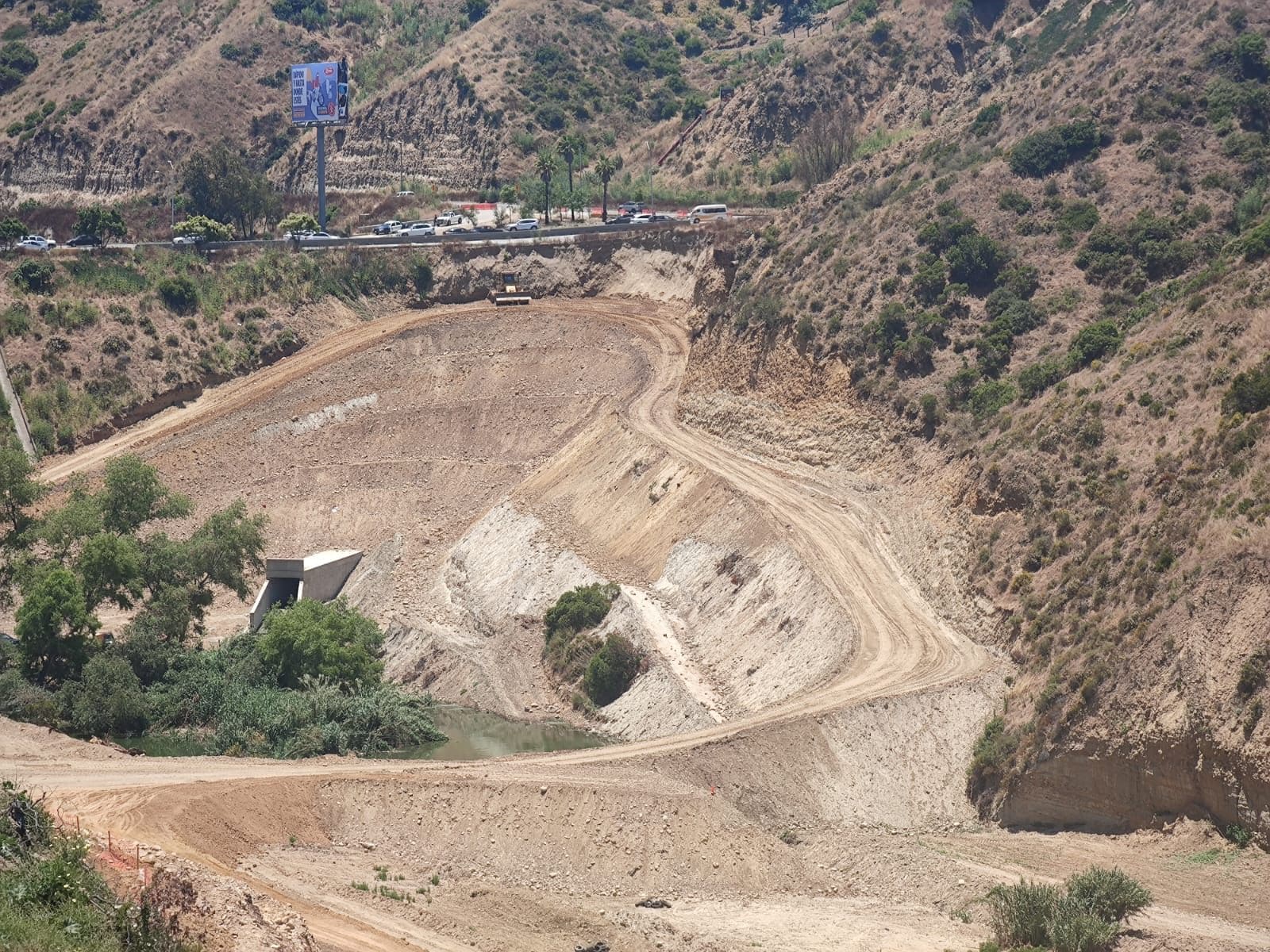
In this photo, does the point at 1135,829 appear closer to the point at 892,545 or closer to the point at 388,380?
the point at 892,545

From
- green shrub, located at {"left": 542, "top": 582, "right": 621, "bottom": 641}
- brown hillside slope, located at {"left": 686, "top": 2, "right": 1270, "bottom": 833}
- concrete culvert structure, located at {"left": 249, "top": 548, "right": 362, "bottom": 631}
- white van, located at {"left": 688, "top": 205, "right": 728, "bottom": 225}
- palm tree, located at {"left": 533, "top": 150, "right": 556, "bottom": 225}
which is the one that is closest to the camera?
brown hillside slope, located at {"left": 686, "top": 2, "right": 1270, "bottom": 833}

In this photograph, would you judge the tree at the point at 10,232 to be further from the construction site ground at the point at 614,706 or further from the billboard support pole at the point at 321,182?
the billboard support pole at the point at 321,182

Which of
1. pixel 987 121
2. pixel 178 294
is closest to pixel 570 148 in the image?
pixel 178 294

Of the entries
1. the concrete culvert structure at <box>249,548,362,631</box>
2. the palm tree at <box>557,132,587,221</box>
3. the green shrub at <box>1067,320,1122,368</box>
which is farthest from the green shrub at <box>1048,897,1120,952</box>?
the palm tree at <box>557,132,587,221</box>

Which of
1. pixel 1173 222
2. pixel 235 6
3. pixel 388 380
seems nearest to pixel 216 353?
pixel 388 380

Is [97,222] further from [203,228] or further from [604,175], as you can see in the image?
[604,175]

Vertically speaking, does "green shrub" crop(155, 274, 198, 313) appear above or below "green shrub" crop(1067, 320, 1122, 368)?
below

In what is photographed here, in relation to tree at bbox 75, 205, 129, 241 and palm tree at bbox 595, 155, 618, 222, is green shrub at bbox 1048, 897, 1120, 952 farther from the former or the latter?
tree at bbox 75, 205, 129, 241
